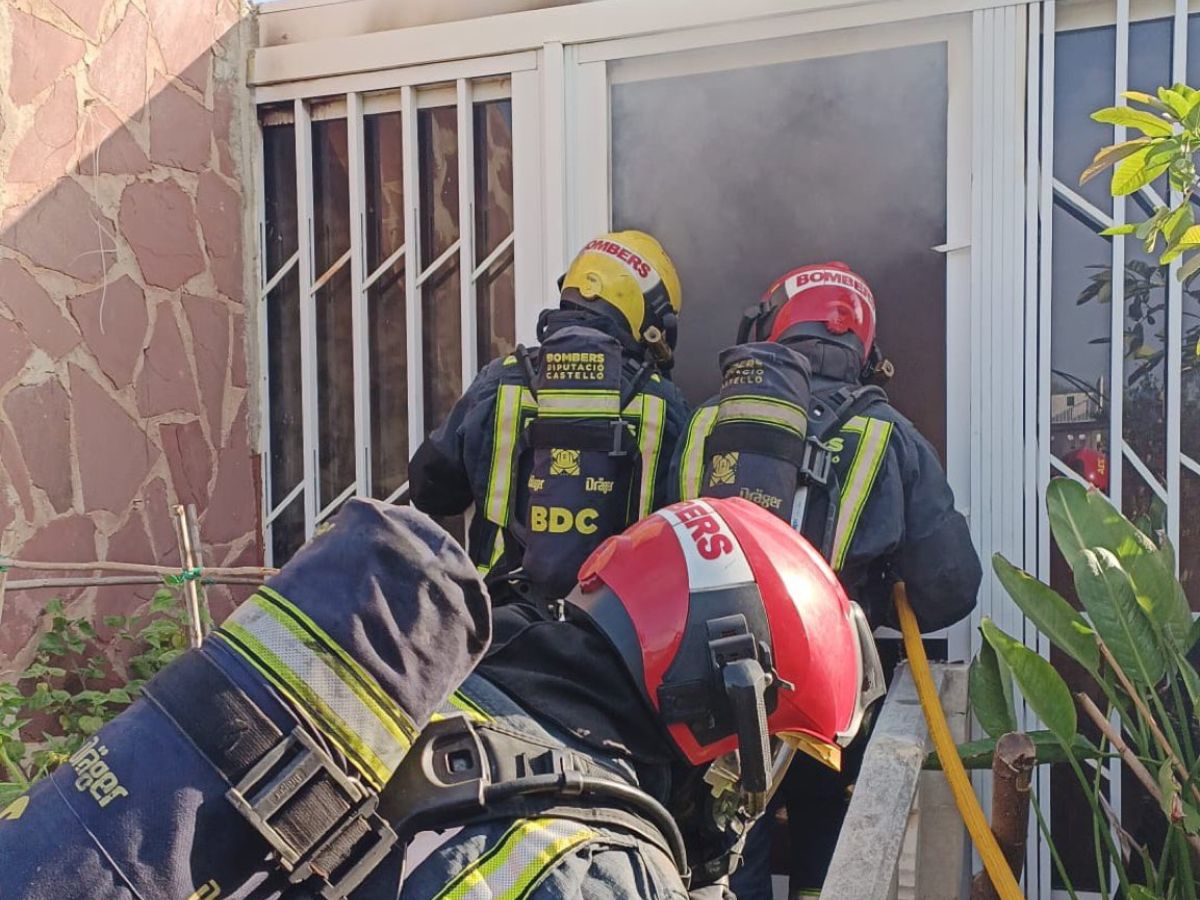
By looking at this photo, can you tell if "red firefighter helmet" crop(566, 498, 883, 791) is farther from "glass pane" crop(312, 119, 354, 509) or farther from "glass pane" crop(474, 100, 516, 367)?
"glass pane" crop(312, 119, 354, 509)

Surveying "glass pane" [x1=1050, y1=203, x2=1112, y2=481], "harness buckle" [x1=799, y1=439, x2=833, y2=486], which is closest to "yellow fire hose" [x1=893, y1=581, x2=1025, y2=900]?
"harness buckle" [x1=799, y1=439, x2=833, y2=486]

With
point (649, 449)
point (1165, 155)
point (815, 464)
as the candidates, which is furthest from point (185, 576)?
point (1165, 155)

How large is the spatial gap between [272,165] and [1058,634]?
143 inches

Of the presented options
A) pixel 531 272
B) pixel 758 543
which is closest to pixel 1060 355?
pixel 531 272

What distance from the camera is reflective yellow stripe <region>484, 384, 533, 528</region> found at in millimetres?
3541

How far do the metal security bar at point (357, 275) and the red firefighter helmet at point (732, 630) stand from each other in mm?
2875

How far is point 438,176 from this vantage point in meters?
4.45

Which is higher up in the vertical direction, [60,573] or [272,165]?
[272,165]

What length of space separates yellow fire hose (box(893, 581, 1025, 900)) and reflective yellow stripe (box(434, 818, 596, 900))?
165 cm

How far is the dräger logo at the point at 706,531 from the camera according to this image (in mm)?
1583

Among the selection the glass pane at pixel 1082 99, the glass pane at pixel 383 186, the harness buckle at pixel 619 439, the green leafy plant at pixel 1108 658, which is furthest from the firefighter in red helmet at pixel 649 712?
the glass pane at pixel 383 186

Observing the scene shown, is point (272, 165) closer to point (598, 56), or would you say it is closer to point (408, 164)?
point (408, 164)

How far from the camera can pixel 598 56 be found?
13.7 ft

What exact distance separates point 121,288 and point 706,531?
10.8ft
